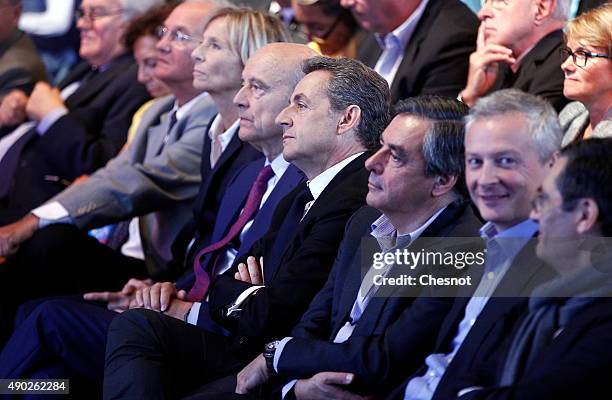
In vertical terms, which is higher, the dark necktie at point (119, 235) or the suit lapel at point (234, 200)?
the suit lapel at point (234, 200)

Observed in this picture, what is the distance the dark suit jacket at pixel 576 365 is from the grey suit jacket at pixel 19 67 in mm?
4197

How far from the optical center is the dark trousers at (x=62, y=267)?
189 inches

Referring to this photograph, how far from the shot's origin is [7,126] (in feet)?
19.5

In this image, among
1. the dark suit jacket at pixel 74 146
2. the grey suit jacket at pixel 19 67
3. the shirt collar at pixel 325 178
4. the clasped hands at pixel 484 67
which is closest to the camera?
the shirt collar at pixel 325 178

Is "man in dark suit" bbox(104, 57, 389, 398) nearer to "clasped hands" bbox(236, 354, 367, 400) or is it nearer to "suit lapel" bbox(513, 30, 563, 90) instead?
"clasped hands" bbox(236, 354, 367, 400)

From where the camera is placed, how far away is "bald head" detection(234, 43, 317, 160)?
4.13 m

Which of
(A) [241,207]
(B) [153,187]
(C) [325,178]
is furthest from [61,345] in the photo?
(B) [153,187]

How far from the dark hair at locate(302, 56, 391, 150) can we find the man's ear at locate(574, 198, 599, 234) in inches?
51.0

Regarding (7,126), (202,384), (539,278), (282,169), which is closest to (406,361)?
(539,278)

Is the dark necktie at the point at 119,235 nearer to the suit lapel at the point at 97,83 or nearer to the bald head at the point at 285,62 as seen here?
the suit lapel at the point at 97,83

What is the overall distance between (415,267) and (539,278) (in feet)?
1.48

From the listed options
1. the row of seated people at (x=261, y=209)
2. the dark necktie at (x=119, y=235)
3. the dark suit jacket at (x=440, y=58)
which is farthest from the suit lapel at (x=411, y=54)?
the dark necktie at (x=119, y=235)

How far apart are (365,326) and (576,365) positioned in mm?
752

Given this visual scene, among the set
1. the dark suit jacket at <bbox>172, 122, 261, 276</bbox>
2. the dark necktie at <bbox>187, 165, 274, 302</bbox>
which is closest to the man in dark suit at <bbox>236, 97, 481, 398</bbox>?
the dark necktie at <bbox>187, 165, 274, 302</bbox>
